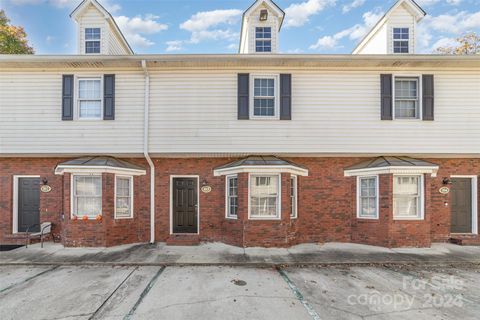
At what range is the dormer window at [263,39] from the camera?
8633mm

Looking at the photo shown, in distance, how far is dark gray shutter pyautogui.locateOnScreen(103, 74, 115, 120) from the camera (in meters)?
7.71

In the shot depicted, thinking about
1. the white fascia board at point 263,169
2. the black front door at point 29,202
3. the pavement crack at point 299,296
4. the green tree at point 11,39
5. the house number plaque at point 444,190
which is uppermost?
the green tree at point 11,39

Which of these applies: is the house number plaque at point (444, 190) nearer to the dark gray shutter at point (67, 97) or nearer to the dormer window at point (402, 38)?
the dormer window at point (402, 38)

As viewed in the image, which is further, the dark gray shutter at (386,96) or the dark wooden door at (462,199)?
the dark wooden door at (462,199)

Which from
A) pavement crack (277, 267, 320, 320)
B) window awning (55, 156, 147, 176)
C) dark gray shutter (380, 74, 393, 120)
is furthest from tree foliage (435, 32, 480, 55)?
window awning (55, 156, 147, 176)

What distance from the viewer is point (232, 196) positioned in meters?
7.95

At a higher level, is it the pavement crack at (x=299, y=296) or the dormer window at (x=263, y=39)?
the dormer window at (x=263, y=39)

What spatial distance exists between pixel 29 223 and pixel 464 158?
1532 centimetres

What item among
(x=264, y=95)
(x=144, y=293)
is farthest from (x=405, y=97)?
(x=144, y=293)

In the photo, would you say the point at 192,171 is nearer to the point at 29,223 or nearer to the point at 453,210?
the point at 29,223

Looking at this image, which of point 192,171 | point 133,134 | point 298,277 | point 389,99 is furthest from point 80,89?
point 389,99

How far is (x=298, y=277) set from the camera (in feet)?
17.4

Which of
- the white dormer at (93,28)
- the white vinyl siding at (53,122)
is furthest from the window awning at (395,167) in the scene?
the white dormer at (93,28)

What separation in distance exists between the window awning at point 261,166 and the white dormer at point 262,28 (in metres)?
4.11
